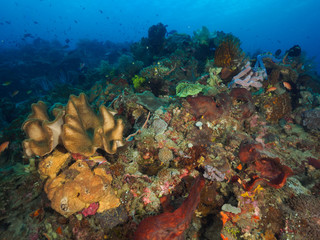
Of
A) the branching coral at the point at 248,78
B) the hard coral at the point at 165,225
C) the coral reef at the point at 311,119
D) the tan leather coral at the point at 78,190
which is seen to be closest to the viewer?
the hard coral at the point at 165,225

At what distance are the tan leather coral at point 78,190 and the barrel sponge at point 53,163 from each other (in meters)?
0.19

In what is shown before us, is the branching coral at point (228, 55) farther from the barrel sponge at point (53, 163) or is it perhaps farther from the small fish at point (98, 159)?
the barrel sponge at point (53, 163)

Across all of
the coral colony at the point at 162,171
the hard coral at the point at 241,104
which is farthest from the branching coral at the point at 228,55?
the hard coral at the point at 241,104

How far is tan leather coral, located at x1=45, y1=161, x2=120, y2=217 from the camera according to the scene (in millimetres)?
3156

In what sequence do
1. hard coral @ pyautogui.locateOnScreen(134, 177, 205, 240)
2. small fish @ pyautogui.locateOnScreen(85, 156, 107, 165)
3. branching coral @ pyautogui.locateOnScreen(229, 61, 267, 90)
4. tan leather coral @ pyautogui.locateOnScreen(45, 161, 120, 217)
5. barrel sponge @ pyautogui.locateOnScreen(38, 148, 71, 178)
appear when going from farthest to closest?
branching coral @ pyautogui.locateOnScreen(229, 61, 267, 90) → small fish @ pyautogui.locateOnScreen(85, 156, 107, 165) → barrel sponge @ pyautogui.locateOnScreen(38, 148, 71, 178) → tan leather coral @ pyautogui.locateOnScreen(45, 161, 120, 217) → hard coral @ pyautogui.locateOnScreen(134, 177, 205, 240)

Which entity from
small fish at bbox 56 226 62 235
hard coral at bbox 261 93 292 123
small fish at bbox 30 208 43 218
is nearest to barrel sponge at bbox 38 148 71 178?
small fish at bbox 30 208 43 218

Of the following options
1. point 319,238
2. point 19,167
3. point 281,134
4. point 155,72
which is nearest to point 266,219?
point 319,238

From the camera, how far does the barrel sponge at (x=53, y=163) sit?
11.2 ft

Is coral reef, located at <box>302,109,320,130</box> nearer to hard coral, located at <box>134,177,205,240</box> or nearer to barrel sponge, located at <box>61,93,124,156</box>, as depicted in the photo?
hard coral, located at <box>134,177,205,240</box>

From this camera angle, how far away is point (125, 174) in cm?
385

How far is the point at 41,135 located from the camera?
3463 millimetres

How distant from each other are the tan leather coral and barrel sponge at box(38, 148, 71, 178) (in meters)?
0.19

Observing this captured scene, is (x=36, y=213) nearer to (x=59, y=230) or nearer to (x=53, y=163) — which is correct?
(x=59, y=230)

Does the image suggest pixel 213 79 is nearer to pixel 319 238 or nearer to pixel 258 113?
pixel 258 113
